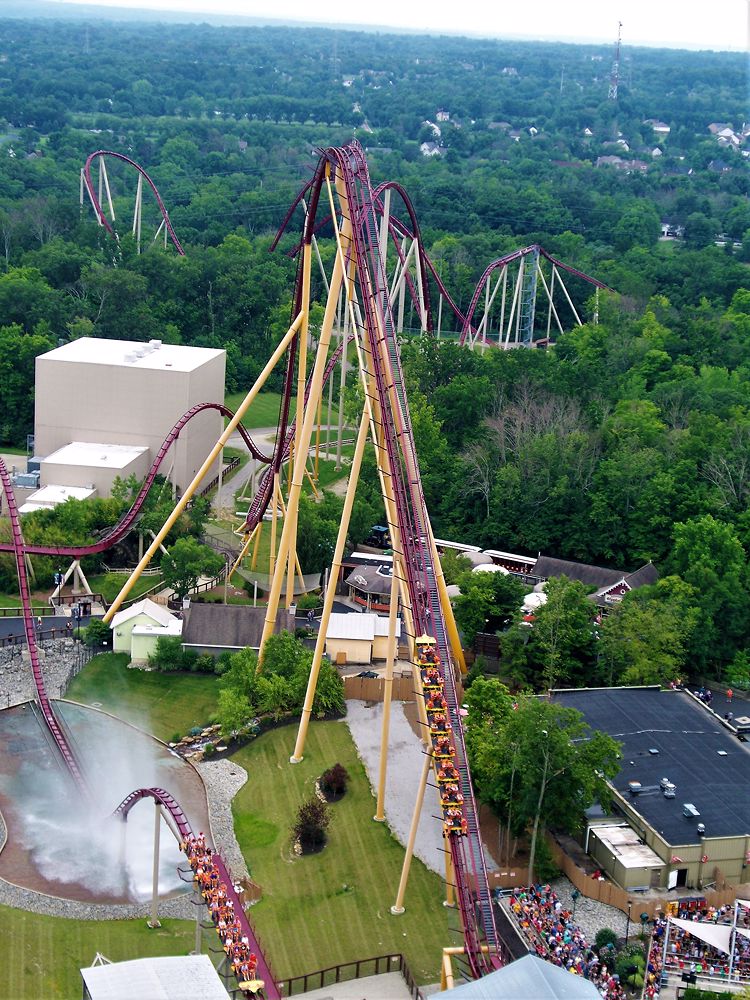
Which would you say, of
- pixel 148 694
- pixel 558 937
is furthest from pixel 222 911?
pixel 148 694

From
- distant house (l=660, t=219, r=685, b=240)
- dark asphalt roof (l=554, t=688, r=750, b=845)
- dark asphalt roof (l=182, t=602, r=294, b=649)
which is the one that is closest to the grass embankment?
dark asphalt roof (l=554, t=688, r=750, b=845)

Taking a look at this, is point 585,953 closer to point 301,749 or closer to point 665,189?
point 301,749

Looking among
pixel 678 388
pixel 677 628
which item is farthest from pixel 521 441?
pixel 677 628

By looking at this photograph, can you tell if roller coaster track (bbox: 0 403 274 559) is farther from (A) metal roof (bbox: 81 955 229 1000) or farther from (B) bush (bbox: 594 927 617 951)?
(B) bush (bbox: 594 927 617 951)

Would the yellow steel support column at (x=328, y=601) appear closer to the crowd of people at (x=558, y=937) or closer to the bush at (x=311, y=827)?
the bush at (x=311, y=827)

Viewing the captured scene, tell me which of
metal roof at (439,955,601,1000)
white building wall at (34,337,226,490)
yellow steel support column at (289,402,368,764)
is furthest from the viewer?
white building wall at (34,337,226,490)

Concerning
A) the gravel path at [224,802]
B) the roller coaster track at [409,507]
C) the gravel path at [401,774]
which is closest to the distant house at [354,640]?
the gravel path at [401,774]

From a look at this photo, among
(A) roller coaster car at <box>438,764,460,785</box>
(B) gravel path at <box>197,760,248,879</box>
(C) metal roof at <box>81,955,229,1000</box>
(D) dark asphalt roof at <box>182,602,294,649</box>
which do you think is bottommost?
(B) gravel path at <box>197,760,248,879</box>
